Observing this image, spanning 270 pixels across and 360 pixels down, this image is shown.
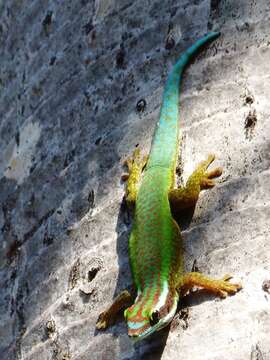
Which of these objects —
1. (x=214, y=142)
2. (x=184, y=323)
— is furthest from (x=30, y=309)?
(x=214, y=142)

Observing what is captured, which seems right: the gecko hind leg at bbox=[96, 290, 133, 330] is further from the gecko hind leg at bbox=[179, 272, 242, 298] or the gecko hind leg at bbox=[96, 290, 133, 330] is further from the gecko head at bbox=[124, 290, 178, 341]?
the gecko hind leg at bbox=[179, 272, 242, 298]

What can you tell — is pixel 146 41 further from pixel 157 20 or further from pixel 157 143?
pixel 157 143

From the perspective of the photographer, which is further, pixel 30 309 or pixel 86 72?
pixel 86 72

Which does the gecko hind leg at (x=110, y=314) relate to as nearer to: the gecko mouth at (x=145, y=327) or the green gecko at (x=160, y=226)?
the green gecko at (x=160, y=226)

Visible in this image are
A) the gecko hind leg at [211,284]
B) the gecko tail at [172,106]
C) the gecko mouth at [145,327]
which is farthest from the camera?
the gecko tail at [172,106]

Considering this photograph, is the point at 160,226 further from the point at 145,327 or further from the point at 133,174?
the point at 145,327

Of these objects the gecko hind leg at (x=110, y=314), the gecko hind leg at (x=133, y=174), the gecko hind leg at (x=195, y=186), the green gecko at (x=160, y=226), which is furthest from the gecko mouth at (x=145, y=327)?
the gecko hind leg at (x=133, y=174)

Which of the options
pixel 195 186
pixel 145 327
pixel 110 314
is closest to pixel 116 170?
pixel 195 186
